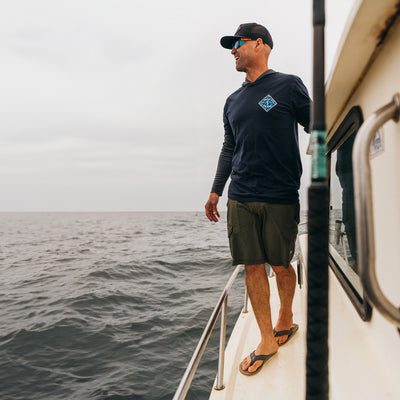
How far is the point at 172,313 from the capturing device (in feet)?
17.2

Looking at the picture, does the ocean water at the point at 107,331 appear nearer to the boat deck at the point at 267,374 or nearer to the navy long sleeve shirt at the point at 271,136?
the boat deck at the point at 267,374

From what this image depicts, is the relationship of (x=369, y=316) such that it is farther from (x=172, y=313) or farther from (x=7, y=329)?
(x=7, y=329)

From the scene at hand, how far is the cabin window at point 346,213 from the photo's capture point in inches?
59.8

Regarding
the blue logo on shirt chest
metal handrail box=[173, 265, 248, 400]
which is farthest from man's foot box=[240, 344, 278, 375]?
the blue logo on shirt chest

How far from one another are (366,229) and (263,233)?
118 cm

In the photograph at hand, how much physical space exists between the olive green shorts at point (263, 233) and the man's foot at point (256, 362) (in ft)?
1.45

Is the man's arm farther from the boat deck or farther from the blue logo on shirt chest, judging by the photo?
the boat deck

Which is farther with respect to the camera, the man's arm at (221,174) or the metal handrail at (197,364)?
the man's arm at (221,174)

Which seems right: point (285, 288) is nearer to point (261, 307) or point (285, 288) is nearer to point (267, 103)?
point (261, 307)

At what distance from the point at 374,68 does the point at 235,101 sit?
805mm

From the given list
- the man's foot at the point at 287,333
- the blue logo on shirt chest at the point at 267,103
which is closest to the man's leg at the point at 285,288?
the man's foot at the point at 287,333

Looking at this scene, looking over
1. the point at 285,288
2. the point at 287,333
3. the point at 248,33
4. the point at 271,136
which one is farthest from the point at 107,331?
the point at 248,33

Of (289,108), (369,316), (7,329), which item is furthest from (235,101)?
(7,329)

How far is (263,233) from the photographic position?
1.65 meters
